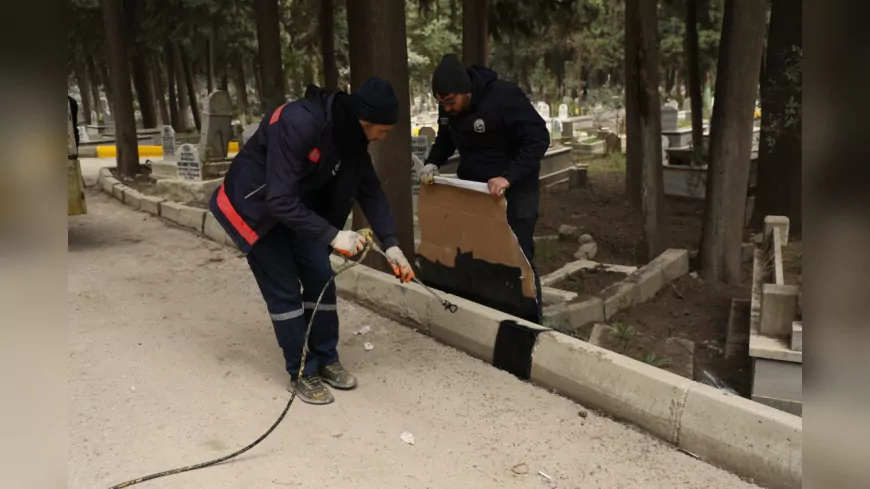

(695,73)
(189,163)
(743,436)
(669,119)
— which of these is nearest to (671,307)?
(743,436)

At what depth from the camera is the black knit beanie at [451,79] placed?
449 centimetres

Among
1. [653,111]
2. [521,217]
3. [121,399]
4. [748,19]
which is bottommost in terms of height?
[121,399]

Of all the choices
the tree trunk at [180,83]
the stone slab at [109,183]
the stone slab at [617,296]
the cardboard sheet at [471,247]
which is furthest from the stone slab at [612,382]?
the tree trunk at [180,83]

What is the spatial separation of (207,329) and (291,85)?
2390 centimetres

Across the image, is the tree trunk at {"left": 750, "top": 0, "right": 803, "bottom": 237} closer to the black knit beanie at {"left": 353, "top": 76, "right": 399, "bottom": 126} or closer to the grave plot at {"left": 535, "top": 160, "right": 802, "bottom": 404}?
the grave plot at {"left": 535, "top": 160, "right": 802, "bottom": 404}

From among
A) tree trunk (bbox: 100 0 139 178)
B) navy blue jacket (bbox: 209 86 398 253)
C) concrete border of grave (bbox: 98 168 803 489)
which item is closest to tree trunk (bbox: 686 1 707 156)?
concrete border of grave (bbox: 98 168 803 489)

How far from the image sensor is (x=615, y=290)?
585 cm

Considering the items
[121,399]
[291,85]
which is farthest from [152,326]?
[291,85]

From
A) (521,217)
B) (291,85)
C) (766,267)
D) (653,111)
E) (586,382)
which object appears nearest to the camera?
(586,382)

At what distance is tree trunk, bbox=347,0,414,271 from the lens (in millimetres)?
5598

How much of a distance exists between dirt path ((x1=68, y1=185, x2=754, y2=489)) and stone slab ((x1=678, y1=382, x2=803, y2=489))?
0.24ft

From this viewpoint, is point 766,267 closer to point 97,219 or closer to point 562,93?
point 97,219

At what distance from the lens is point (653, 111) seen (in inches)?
278
